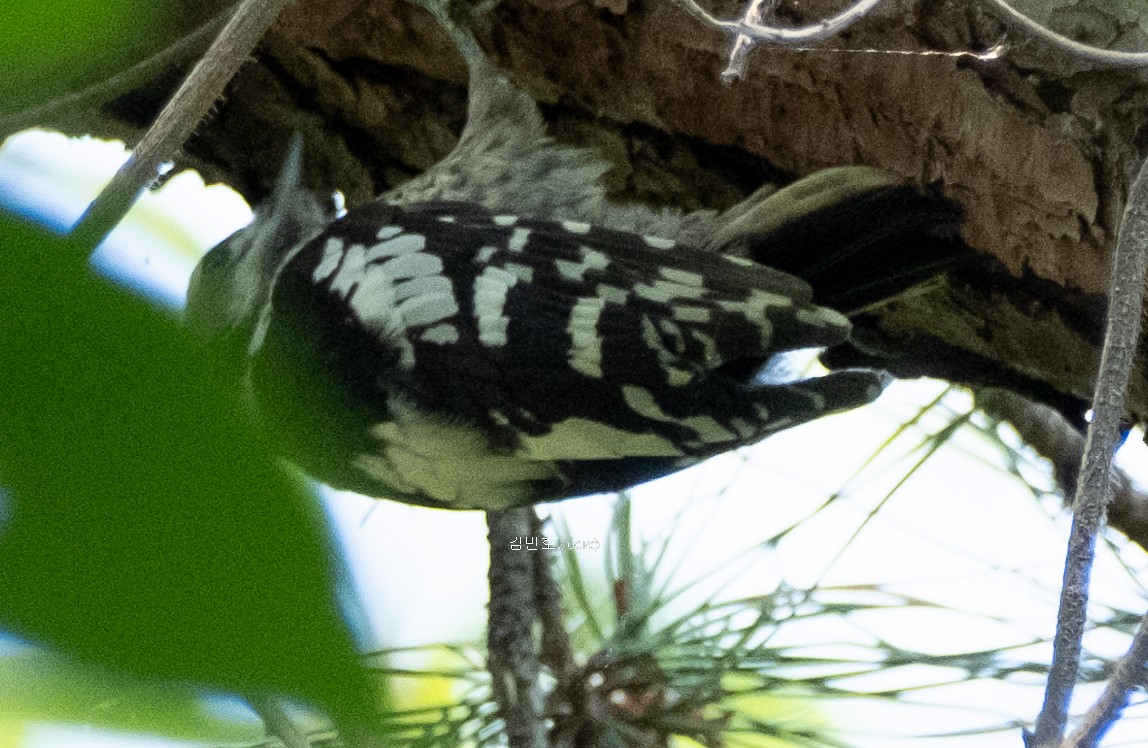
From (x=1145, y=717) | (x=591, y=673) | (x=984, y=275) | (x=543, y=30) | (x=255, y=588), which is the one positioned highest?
(x=543, y=30)

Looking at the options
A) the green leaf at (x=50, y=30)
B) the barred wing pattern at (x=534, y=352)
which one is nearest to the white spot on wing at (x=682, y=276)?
the barred wing pattern at (x=534, y=352)

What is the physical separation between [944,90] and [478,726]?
775 mm

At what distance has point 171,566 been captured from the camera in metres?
0.15

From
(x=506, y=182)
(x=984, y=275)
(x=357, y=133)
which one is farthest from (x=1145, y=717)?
(x=357, y=133)

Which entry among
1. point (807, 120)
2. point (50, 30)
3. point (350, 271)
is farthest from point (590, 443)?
point (50, 30)

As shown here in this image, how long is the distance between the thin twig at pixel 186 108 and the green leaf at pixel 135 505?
12.8 inches

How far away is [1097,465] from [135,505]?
64cm

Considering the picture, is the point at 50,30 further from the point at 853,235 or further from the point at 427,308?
the point at 853,235

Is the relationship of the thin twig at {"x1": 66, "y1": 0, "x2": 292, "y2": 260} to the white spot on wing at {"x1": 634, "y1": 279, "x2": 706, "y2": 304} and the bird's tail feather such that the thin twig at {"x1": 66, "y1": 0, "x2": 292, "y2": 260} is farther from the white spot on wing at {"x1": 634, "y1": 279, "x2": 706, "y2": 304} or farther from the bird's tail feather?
the bird's tail feather

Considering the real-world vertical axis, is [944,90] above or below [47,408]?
above

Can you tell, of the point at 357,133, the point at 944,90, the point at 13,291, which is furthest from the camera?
the point at 357,133

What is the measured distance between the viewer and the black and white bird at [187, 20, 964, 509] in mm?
994

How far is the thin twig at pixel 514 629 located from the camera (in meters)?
1.02

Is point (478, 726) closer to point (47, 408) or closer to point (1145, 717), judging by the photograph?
point (1145, 717)
